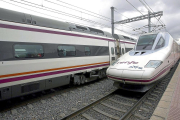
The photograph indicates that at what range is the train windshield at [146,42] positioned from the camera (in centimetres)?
586

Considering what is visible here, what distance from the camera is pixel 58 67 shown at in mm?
4992

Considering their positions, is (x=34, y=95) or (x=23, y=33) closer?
(x=23, y=33)

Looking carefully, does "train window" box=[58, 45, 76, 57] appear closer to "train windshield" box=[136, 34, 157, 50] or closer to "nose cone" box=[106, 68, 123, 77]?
"nose cone" box=[106, 68, 123, 77]

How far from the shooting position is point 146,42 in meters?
6.13

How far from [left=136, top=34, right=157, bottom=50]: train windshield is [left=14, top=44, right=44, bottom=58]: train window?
4799 mm

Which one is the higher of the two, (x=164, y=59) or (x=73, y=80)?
(x=164, y=59)

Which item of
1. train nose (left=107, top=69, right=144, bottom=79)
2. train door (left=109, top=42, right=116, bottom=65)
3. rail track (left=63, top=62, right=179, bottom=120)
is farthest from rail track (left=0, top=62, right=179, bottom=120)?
train door (left=109, top=42, right=116, bottom=65)

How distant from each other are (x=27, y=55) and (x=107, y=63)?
17.0 ft

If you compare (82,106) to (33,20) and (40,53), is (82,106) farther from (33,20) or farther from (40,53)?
(33,20)

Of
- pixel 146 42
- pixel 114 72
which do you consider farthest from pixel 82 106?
pixel 146 42

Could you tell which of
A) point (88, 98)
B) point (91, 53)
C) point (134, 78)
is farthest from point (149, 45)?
point (88, 98)

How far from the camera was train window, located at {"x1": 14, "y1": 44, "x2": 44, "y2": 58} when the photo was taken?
3911mm

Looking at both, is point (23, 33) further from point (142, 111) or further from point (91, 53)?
point (142, 111)

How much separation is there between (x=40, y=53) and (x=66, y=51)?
4.03ft
